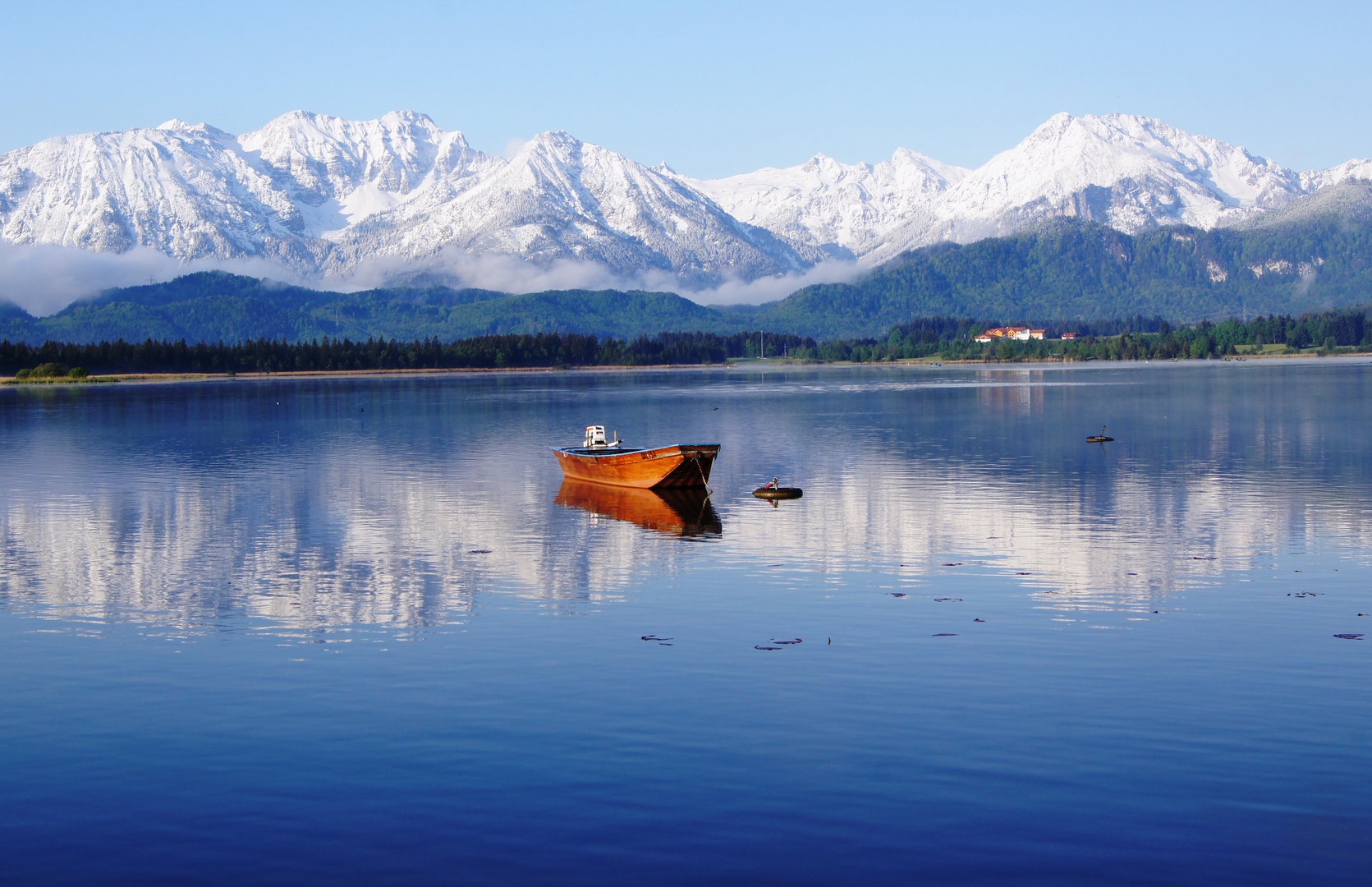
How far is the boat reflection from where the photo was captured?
55.0m

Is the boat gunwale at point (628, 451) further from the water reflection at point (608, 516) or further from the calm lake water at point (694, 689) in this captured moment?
the calm lake water at point (694, 689)


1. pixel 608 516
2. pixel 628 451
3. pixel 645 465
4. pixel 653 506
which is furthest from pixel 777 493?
pixel 628 451

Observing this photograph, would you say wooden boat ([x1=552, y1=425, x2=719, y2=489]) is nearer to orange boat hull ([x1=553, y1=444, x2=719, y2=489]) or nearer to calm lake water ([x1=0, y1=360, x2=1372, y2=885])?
orange boat hull ([x1=553, y1=444, x2=719, y2=489])

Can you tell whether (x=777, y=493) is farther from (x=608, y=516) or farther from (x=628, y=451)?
(x=628, y=451)

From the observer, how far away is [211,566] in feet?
148

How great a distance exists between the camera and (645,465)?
2707 inches

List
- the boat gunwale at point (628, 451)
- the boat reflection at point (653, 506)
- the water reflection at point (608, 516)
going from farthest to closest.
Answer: the boat gunwale at point (628, 451)
the boat reflection at point (653, 506)
the water reflection at point (608, 516)

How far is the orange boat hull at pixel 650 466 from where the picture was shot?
217 feet

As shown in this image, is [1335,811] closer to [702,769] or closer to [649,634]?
[702,769]

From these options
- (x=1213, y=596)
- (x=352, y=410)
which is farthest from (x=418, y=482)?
(x=352, y=410)

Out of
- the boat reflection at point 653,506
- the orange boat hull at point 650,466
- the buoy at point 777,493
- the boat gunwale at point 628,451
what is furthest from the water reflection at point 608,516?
the boat gunwale at point 628,451

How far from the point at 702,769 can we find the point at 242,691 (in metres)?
11.6

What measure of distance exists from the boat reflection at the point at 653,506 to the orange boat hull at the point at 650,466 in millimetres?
530

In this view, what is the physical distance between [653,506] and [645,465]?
547 cm
